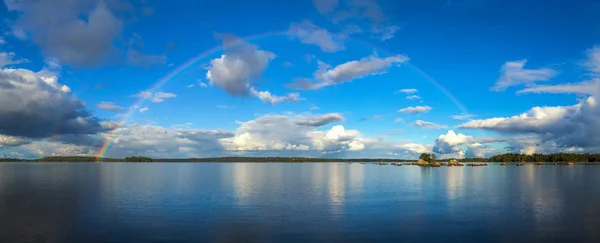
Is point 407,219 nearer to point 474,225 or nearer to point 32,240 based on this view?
point 474,225

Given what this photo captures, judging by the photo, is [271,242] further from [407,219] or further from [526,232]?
[526,232]

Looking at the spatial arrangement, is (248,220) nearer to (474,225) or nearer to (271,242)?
(271,242)

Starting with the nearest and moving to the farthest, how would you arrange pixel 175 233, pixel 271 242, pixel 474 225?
pixel 271 242 < pixel 175 233 < pixel 474 225

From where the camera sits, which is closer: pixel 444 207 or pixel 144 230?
pixel 144 230

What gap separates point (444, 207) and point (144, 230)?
3398cm

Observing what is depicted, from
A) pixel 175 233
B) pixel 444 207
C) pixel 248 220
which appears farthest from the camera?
pixel 444 207

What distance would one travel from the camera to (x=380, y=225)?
36.2 metres

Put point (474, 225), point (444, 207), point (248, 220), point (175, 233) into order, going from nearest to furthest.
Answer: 1. point (175, 233)
2. point (474, 225)
3. point (248, 220)
4. point (444, 207)

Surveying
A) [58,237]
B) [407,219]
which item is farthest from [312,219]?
[58,237]

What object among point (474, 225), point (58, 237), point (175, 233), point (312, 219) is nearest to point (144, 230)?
point (175, 233)

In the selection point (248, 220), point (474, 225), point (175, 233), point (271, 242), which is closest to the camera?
point (271, 242)

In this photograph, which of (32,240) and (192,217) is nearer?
(32,240)

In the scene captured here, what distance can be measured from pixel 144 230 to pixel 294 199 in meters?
25.6

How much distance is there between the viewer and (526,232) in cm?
3306
